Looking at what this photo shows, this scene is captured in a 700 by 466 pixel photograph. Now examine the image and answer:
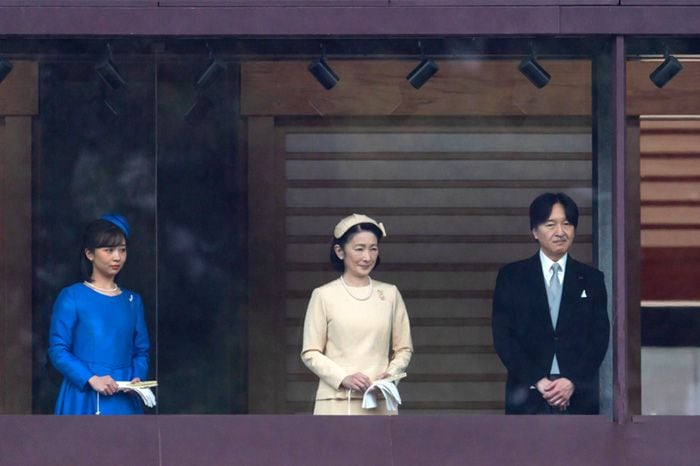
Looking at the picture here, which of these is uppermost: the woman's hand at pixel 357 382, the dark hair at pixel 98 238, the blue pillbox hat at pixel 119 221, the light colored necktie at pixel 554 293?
the blue pillbox hat at pixel 119 221

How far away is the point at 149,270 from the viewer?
10391 millimetres

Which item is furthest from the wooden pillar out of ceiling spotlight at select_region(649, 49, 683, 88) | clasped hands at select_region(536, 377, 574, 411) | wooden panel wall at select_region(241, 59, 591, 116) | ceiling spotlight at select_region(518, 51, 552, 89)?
ceiling spotlight at select_region(649, 49, 683, 88)

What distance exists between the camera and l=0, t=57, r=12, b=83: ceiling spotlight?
9.71 m

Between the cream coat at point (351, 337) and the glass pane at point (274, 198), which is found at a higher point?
the glass pane at point (274, 198)

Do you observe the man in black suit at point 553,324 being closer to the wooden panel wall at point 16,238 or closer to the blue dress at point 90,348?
the blue dress at point 90,348

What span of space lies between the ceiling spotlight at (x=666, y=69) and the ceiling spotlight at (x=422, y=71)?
1.12 meters

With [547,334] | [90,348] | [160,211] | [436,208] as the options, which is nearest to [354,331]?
[547,334]

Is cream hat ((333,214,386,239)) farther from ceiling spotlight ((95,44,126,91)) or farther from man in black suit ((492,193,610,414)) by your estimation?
ceiling spotlight ((95,44,126,91))

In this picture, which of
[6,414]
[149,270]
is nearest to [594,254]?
[149,270]

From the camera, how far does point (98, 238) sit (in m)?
9.83

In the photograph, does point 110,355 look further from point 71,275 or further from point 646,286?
point 646,286

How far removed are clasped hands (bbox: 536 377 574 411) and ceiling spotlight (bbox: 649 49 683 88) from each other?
1593 mm

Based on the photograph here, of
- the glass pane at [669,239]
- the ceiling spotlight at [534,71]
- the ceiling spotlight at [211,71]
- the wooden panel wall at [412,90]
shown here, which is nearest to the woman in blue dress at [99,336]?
the ceiling spotlight at [211,71]

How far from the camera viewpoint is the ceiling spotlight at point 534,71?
972cm
